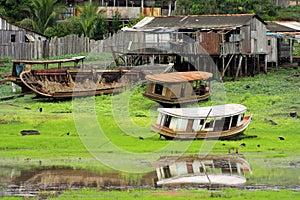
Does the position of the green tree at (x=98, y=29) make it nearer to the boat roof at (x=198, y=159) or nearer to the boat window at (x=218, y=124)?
the boat window at (x=218, y=124)

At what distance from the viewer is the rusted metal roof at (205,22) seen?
6206 cm

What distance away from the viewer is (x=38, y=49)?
6788 centimetres

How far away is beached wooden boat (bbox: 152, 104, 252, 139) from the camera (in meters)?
37.4

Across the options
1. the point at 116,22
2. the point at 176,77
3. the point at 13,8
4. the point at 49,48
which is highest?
the point at 13,8

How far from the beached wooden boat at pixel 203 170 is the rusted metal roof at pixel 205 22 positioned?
93.0ft

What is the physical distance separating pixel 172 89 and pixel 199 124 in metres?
10.4

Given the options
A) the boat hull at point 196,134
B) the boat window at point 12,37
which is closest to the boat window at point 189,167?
the boat hull at point 196,134

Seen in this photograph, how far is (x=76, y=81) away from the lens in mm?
51969

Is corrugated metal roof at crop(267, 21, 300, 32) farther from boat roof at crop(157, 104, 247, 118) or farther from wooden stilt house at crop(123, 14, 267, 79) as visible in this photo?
boat roof at crop(157, 104, 247, 118)

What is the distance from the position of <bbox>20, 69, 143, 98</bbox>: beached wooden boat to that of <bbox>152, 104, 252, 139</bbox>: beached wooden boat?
541 inches

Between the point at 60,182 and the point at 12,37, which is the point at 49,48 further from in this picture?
the point at 60,182

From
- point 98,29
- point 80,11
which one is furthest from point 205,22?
point 80,11

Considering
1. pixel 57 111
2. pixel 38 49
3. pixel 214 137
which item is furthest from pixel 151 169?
pixel 38 49

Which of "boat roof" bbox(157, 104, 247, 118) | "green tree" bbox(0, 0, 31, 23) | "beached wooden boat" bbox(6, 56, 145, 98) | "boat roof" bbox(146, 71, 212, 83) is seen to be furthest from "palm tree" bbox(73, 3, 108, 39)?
"boat roof" bbox(157, 104, 247, 118)
